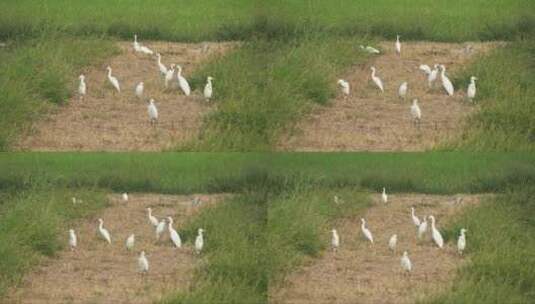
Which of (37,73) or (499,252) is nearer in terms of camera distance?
(499,252)

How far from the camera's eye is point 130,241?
181 inches

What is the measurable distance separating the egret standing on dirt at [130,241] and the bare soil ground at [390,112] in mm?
622

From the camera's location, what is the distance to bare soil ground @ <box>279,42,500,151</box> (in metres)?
4.58

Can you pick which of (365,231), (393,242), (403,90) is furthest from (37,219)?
(403,90)

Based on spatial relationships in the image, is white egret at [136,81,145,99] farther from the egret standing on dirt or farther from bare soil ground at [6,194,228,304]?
the egret standing on dirt

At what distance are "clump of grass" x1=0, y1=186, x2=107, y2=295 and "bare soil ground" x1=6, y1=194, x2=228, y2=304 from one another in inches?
1.5

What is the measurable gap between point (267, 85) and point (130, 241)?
740mm

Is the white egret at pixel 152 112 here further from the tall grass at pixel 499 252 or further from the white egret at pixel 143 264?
Answer: the tall grass at pixel 499 252

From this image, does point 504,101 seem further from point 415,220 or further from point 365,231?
point 365,231

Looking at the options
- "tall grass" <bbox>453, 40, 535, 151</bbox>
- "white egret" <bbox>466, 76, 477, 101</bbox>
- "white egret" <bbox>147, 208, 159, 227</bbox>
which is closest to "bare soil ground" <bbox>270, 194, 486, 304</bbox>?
"tall grass" <bbox>453, 40, 535, 151</bbox>

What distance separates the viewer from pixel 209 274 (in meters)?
4.56

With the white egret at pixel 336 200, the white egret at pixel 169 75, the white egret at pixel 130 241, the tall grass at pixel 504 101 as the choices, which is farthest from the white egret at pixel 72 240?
the tall grass at pixel 504 101

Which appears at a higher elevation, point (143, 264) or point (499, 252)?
point (499, 252)

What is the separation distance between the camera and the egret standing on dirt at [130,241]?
4605 mm
